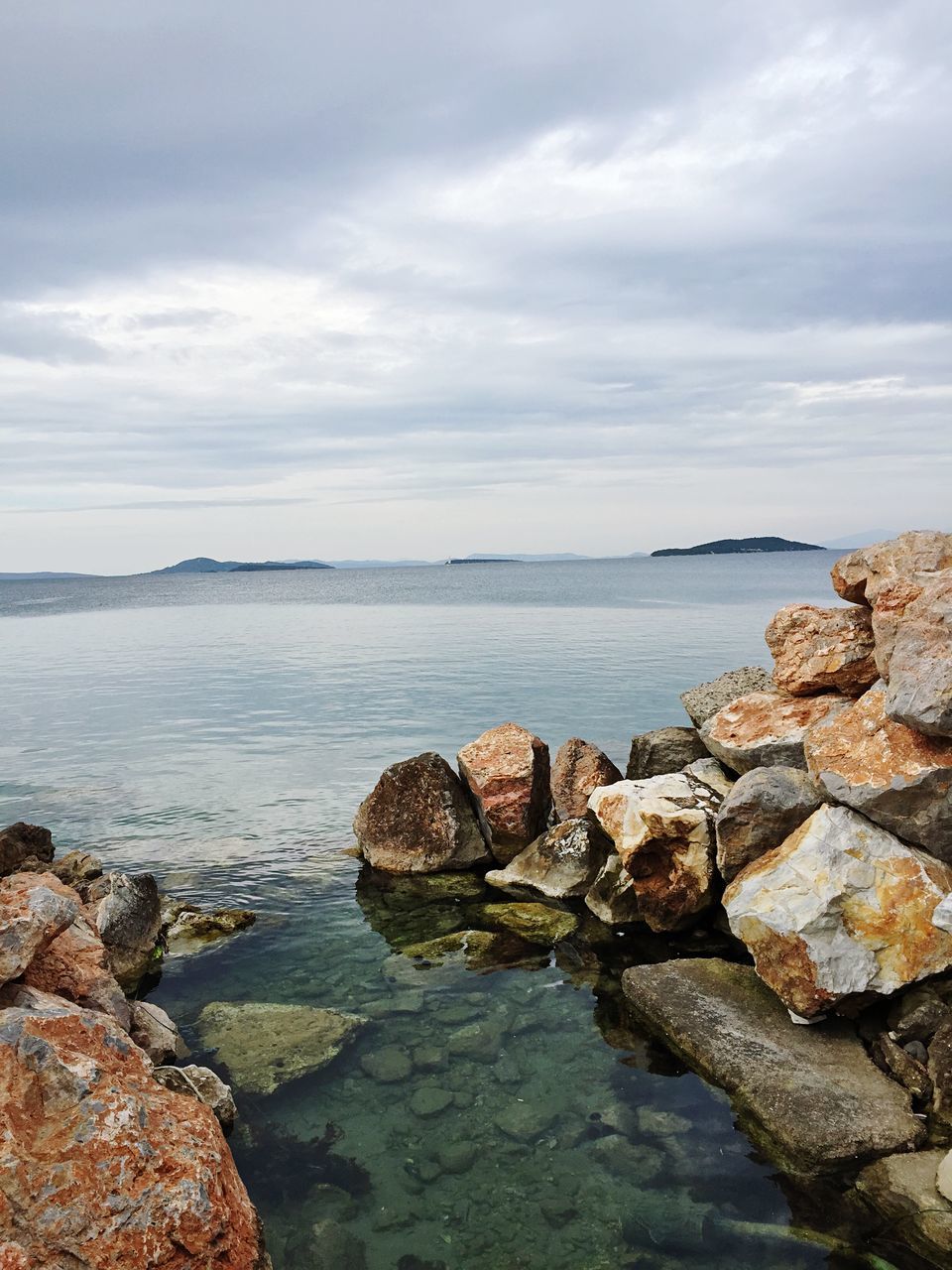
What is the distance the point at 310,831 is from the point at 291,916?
16.1ft

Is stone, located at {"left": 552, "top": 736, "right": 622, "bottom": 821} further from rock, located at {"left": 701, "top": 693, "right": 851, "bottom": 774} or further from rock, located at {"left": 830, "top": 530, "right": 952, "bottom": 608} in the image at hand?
rock, located at {"left": 830, "top": 530, "right": 952, "bottom": 608}

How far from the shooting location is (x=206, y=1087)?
8836 mm

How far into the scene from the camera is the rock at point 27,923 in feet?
24.8

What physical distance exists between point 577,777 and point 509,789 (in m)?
1.44

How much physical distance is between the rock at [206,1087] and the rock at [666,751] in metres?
9.08

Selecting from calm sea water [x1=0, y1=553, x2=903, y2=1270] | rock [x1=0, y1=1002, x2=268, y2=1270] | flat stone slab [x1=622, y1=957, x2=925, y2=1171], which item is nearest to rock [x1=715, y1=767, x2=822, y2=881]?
flat stone slab [x1=622, y1=957, x2=925, y2=1171]

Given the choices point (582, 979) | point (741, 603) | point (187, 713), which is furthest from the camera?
point (741, 603)

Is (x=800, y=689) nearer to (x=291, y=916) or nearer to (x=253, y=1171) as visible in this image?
(x=291, y=916)

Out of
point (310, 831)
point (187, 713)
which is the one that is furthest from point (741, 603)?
point (310, 831)

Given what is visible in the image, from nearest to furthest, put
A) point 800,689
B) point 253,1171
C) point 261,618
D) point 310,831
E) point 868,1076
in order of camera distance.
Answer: point 253,1171 < point 868,1076 < point 800,689 < point 310,831 < point 261,618

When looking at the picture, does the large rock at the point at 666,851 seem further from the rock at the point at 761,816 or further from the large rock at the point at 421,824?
the large rock at the point at 421,824

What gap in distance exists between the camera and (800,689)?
14281 mm

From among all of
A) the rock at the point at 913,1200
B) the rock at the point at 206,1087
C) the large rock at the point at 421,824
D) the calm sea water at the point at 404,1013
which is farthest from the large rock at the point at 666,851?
the rock at the point at 206,1087

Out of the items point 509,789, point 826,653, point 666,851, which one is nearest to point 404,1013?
point 666,851
